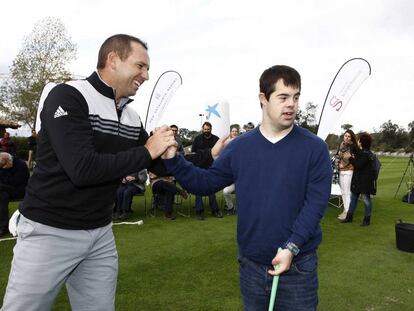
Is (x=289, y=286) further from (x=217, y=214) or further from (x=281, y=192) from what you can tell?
(x=217, y=214)

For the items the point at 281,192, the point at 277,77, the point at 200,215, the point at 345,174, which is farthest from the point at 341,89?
the point at 281,192

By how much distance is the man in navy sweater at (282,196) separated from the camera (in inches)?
93.7

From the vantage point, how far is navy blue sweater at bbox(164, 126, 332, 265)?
237 cm

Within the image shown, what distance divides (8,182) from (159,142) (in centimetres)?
703

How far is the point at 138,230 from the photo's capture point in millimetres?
8328

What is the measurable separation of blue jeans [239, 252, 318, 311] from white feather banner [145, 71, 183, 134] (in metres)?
13.0

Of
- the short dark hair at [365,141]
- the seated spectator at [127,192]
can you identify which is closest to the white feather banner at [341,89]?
the short dark hair at [365,141]

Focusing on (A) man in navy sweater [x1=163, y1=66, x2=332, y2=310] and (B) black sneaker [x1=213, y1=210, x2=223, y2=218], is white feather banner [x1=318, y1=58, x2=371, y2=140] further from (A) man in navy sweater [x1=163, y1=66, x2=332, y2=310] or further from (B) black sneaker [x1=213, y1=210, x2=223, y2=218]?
(A) man in navy sweater [x1=163, y1=66, x2=332, y2=310]

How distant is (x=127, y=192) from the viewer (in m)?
9.62

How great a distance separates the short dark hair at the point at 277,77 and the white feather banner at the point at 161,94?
42.1 ft

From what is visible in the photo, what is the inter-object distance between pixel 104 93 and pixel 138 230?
6230 millimetres

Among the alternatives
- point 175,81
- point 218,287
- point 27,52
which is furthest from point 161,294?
point 27,52

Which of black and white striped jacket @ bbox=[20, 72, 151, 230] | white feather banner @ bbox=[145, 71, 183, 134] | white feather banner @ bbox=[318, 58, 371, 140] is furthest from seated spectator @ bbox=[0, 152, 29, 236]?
white feather banner @ bbox=[318, 58, 371, 140]

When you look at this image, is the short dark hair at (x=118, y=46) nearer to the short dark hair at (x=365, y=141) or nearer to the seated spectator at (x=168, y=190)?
the seated spectator at (x=168, y=190)
